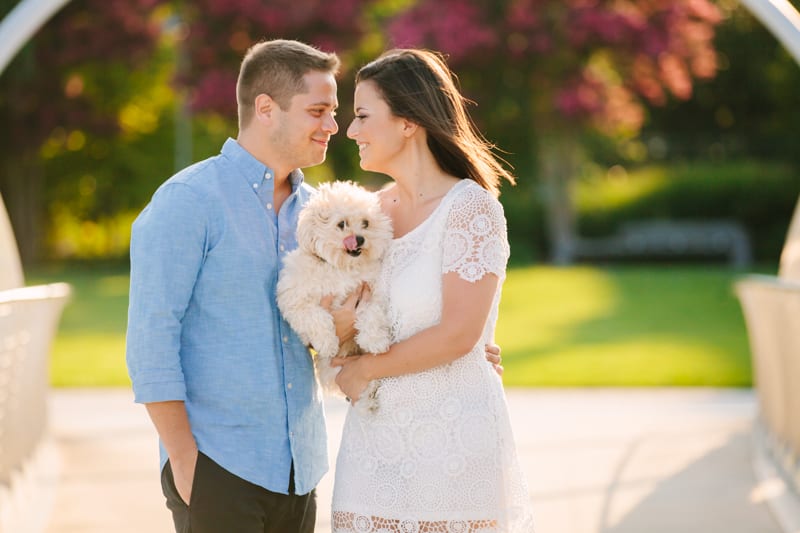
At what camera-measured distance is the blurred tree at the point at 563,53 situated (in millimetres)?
20078

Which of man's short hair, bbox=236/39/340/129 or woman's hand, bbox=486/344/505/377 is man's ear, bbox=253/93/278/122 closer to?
man's short hair, bbox=236/39/340/129

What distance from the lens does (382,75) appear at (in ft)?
10.3

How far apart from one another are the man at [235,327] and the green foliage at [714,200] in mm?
21617

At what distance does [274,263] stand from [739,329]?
1207 cm

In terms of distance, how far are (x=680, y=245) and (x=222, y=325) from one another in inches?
845

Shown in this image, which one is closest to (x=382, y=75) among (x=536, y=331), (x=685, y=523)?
(x=685, y=523)

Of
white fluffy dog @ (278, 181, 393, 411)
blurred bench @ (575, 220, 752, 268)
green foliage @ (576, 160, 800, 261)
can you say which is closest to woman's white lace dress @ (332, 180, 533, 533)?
white fluffy dog @ (278, 181, 393, 411)

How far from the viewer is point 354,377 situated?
10.3 feet

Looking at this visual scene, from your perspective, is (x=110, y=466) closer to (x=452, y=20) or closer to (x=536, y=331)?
(x=536, y=331)

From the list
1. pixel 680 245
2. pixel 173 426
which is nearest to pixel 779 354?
pixel 173 426

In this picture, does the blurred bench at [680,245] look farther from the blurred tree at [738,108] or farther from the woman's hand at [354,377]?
the woman's hand at [354,377]

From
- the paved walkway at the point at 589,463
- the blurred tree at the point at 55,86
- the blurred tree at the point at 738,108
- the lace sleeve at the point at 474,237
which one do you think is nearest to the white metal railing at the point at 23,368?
the paved walkway at the point at 589,463

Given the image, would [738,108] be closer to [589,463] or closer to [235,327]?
[589,463]

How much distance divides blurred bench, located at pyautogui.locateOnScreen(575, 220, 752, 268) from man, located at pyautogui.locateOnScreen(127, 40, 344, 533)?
66.1ft
